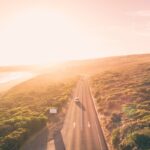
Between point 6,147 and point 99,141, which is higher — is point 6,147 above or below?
above

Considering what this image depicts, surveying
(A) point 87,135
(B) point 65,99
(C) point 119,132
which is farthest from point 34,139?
(B) point 65,99

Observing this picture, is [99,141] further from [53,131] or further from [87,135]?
[53,131]

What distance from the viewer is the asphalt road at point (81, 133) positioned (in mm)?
42125

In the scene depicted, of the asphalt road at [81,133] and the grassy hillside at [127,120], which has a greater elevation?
the grassy hillside at [127,120]

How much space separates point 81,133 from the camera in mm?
48562

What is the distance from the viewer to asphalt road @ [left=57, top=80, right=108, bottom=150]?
42.1 metres

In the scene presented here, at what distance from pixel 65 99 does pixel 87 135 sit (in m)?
38.0

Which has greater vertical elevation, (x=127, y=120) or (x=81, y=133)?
(x=127, y=120)

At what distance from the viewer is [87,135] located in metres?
47.4

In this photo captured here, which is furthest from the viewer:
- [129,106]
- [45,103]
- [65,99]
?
[65,99]

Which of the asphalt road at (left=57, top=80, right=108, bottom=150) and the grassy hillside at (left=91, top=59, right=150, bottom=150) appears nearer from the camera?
the grassy hillside at (left=91, top=59, right=150, bottom=150)

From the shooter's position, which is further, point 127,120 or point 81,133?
point 127,120

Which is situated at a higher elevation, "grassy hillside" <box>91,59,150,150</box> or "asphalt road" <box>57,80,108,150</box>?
"grassy hillside" <box>91,59,150,150</box>

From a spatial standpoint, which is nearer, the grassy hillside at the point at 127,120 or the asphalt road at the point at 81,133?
the grassy hillside at the point at 127,120
